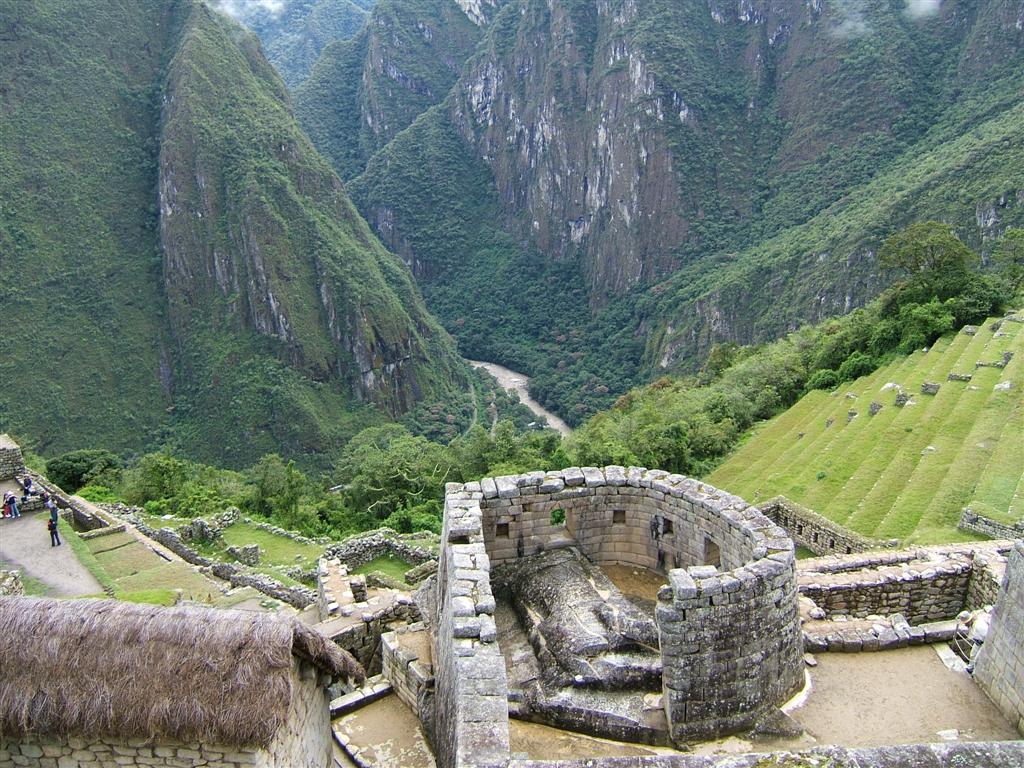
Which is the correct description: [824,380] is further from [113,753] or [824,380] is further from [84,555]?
[113,753]

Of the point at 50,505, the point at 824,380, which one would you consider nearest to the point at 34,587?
the point at 50,505

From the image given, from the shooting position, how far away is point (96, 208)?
109812 millimetres

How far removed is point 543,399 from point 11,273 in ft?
241

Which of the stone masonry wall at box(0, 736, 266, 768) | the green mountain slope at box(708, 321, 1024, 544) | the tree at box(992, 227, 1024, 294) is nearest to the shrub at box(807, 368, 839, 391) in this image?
the green mountain slope at box(708, 321, 1024, 544)

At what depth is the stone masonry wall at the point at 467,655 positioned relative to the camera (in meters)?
5.80

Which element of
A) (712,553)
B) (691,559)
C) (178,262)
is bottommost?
(691,559)

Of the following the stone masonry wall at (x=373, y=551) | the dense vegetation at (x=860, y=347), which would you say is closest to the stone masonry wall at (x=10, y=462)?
the stone masonry wall at (x=373, y=551)

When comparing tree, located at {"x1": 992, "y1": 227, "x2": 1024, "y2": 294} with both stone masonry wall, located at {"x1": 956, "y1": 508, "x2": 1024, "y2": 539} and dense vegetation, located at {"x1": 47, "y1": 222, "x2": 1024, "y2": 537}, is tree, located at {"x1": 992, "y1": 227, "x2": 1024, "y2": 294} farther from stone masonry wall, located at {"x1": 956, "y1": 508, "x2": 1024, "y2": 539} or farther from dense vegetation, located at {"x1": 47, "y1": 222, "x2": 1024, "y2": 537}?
stone masonry wall, located at {"x1": 956, "y1": 508, "x2": 1024, "y2": 539}

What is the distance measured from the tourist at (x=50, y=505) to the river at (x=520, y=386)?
261 ft

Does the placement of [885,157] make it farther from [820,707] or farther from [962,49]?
[820,707]

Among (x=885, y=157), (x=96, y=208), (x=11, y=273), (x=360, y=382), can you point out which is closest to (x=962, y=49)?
(x=885, y=157)

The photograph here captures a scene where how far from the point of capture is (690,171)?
157m

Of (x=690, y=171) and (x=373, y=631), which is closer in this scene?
(x=373, y=631)

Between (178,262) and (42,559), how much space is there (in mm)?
102601
